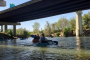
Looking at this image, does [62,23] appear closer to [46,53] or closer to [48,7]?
[48,7]

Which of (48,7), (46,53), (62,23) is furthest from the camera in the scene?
(62,23)

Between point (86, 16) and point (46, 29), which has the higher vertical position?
point (86, 16)

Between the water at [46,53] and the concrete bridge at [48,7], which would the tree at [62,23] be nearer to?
the concrete bridge at [48,7]

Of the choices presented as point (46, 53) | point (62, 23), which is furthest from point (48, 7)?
point (62, 23)

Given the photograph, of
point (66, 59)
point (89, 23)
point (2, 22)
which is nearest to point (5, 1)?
point (66, 59)

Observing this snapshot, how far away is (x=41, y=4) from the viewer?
1089 inches

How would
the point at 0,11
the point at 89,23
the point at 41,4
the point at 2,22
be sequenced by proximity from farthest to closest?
the point at 89,23 → the point at 2,22 → the point at 0,11 → the point at 41,4

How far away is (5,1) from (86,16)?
69933mm

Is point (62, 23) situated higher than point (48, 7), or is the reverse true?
point (62, 23)

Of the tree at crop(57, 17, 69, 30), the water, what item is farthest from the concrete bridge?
the tree at crop(57, 17, 69, 30)

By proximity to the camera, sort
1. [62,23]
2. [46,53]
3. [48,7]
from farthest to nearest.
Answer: [62,23] → [48,7] → [46,53]

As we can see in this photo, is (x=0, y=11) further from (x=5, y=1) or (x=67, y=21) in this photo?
(x=67, y=21)

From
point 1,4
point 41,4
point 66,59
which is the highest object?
point 41,4

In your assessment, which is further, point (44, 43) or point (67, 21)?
point (67, 21)
